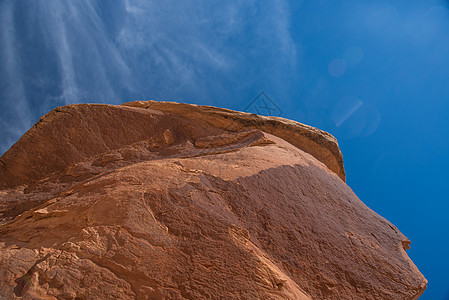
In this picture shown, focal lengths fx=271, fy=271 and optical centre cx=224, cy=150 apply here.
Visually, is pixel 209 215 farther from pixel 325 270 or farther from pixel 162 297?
pixel 325 270

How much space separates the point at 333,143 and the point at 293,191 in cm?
223

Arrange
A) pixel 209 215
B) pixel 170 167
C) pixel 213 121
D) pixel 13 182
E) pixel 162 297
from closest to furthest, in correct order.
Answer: pixel 162 297
pixel 209 215
pixel 170 167
pixel 13 182
pixel 213 121

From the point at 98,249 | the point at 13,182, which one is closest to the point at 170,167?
the point at 98,249

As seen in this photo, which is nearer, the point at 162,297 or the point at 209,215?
the point at 162,297

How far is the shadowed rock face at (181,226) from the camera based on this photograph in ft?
4.51

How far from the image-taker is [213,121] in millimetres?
3998

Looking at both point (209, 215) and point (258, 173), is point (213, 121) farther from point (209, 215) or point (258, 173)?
point (209, 215)

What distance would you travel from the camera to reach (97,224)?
5.26 feet

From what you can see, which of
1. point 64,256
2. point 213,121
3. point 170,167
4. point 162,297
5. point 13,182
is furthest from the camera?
point 213,121

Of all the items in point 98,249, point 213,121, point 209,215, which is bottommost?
point 98,249

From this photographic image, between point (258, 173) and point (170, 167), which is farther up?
point (258, 173)

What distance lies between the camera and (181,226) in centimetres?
165

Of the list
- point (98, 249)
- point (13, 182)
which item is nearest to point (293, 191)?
point (98, 249)

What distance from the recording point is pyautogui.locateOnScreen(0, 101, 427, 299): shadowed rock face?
1.38 meters
